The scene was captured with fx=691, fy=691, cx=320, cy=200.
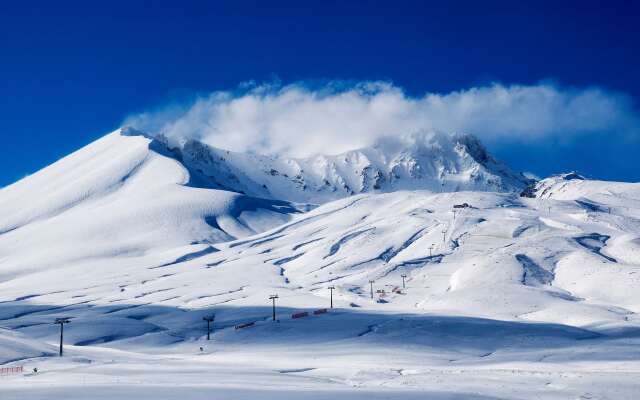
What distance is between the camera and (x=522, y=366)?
64688 millimetres

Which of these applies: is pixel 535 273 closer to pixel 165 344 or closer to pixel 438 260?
pixel 438 260

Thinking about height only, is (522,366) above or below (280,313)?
below

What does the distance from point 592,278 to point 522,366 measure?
296ft

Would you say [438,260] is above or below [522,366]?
above

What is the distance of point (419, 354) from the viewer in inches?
3120

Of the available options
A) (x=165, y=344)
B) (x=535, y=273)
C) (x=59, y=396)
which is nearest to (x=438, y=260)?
(x=535, y=273)

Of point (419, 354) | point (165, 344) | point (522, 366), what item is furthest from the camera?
point (165, 344)

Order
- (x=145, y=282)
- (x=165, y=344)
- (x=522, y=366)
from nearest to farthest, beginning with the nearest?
1. (x=522, y=366)
2. (x=165, y=344)
3. (x=145, y=282)

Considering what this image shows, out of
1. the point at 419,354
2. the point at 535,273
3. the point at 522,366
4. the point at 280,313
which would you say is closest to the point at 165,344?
the point at 280,313

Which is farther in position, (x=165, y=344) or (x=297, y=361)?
(x=165, y=344)

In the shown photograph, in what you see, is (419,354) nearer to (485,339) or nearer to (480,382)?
(485,339)

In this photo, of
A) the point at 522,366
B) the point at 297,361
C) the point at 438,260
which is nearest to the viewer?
the point at 522,366

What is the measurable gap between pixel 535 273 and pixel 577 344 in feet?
251

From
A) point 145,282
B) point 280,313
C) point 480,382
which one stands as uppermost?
point 145,282
